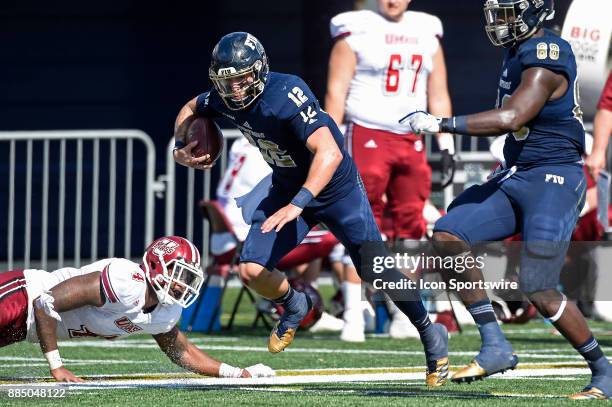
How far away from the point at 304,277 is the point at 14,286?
13.7 ft

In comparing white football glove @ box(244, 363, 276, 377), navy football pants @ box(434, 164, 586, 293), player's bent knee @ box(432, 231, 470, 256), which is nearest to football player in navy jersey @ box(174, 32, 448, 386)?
white football glove @ box(244, 363, 276, 377)

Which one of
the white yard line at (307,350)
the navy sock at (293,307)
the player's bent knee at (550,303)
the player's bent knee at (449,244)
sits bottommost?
the white yard line at (307,350)

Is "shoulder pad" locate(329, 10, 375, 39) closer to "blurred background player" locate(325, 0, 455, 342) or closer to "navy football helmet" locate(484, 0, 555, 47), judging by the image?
"blurred background player" locate(325, 0, 455, 342)

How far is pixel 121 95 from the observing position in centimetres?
1570

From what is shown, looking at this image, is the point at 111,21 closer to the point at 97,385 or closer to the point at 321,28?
the point at 321,28

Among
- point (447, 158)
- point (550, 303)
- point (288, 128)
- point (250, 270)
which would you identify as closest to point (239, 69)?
point (288, 128)

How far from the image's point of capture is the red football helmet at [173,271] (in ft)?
24.3

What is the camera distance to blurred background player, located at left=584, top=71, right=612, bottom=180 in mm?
9445

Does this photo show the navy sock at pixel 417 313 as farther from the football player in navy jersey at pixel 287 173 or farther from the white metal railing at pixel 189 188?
the white metal railing at pixel 189 188

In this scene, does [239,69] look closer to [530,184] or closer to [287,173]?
[287,173]

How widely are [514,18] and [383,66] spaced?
3.34m

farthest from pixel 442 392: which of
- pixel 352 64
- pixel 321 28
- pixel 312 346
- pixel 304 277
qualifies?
pixel 321 28

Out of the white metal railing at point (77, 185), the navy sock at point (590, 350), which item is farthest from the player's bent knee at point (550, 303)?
the white metal railing at point (77, 185)

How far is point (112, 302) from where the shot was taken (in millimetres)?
7449
